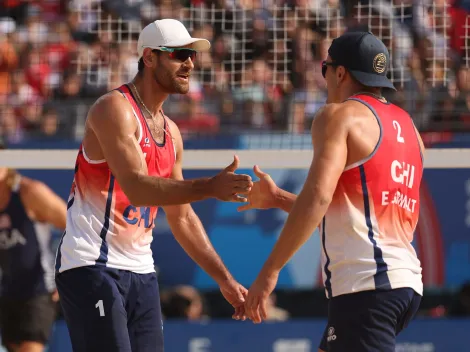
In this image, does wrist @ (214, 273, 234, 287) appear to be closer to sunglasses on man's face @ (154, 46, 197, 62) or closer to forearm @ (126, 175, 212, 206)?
forearm @ (126, 175, 212, 206)

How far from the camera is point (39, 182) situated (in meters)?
8.74

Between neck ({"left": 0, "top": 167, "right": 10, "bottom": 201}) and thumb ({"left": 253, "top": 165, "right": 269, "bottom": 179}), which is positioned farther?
neck ({"left": 0, "top": 167, "right": 10, "bottom": 201})

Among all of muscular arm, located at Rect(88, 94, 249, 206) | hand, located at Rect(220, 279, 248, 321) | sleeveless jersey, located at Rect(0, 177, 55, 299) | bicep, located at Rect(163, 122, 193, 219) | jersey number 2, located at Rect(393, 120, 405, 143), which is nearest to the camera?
jersey number 2, located at Rect(393, 120, 405, 143)

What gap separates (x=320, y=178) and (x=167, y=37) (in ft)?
4.85

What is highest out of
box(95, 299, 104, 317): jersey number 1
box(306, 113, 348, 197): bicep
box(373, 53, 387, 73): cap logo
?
box(373, 53, 387, 73): cap logo

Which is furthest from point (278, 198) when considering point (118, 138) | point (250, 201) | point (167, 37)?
point (167, 37)

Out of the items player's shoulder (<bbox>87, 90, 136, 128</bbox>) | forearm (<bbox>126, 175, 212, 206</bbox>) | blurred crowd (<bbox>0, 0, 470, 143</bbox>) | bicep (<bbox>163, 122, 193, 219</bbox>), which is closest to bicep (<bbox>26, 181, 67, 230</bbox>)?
blurred crowd (<bbox>0, 0, 470, 143</bbox>)

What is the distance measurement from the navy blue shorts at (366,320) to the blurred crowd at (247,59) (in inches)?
179

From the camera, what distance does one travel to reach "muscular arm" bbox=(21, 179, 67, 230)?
8.10 metres

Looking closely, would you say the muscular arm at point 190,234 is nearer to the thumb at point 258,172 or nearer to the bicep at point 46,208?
the thumb at point 258,172

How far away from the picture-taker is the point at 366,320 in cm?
425

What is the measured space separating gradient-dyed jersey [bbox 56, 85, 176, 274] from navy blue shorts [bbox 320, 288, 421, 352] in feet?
4.00

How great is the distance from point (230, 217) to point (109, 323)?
4268 millimetres

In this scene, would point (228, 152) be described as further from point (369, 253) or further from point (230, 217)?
point (369, 253)
